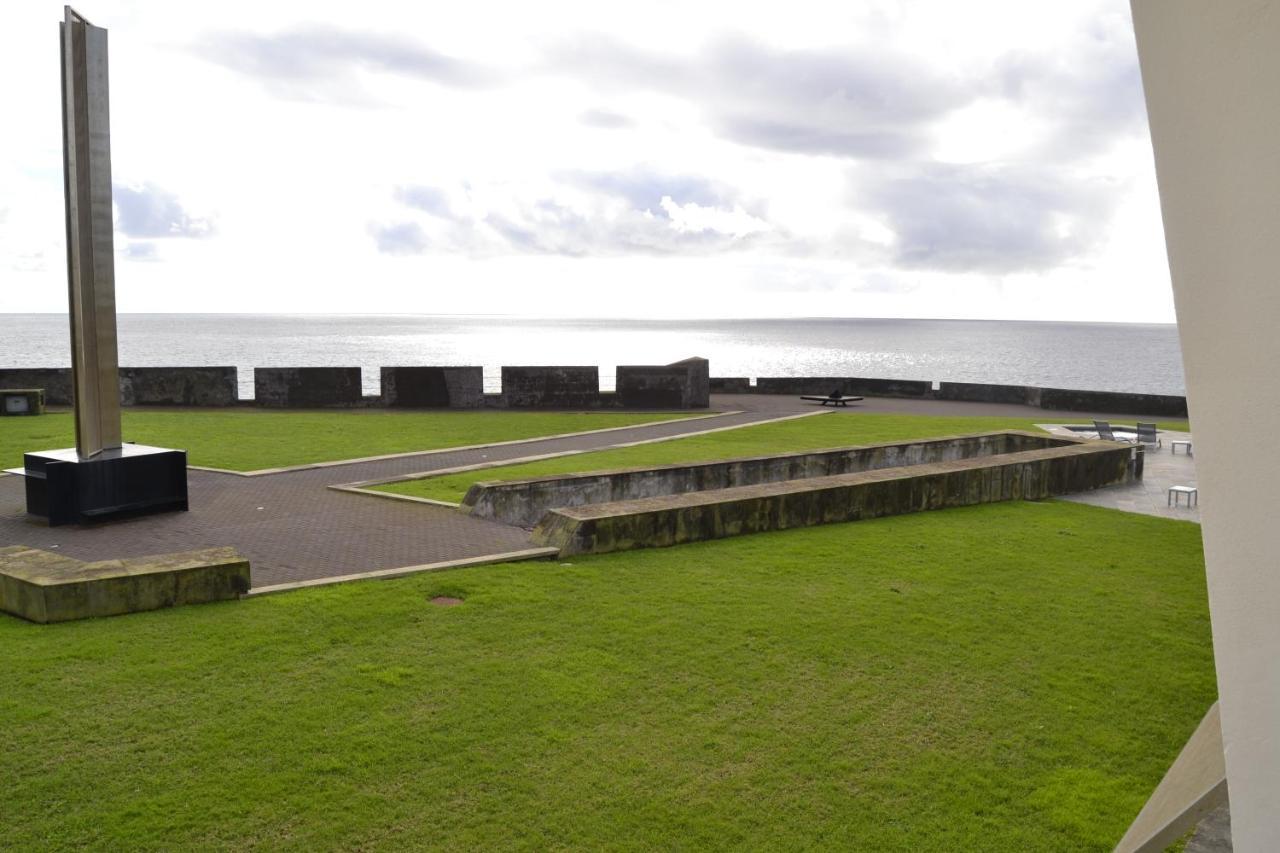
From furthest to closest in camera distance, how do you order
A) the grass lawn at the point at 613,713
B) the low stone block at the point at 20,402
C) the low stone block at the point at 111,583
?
the low stone block at the point at 20,402 → the low stone block at the point at 111,583 → the grass lawn at the point at 613,713

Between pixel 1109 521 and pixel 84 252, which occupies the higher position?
pixel 84 252

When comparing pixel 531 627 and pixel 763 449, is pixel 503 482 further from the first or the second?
pixel 763 449

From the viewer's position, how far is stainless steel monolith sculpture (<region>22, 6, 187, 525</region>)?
10.8 meters

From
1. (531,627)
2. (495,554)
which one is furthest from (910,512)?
(531,627)

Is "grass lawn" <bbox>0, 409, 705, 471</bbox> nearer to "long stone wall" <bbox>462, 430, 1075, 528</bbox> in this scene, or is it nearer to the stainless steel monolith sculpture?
the stainless steel monolith sculpture

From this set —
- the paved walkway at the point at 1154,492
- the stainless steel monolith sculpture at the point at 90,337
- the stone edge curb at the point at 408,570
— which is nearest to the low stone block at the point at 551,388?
the paved walkway at the point at 1154,492

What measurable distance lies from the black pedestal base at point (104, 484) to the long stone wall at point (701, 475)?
11.0ft

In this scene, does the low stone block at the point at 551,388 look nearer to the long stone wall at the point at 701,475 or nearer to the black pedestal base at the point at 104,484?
the long stone wall at the point at 701,475

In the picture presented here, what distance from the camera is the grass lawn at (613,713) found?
479 cm

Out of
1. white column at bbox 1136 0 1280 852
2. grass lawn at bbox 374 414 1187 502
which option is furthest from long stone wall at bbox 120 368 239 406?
white column at bbox 1136 0 1280 852

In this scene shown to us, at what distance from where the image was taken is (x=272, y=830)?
15.2ft

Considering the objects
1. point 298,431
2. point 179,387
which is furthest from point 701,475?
point 179,387

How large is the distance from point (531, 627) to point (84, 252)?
23.6 ft

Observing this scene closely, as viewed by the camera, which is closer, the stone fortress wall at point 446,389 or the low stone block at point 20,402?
the low stone block at point 20,402
